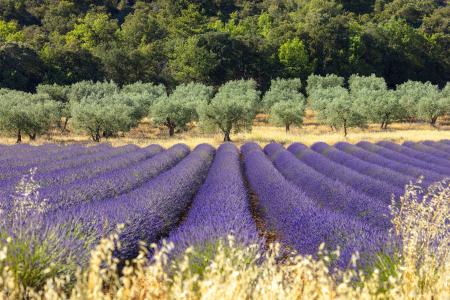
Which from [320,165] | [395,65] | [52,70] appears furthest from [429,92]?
[52,70]

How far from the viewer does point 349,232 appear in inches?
207

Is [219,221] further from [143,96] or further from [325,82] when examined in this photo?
[325,82]

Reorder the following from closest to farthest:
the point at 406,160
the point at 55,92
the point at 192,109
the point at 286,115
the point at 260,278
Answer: the point at 260,278 < the point at 406,160 < the point at 192,109 < the point at 286,115 < the point at 55,92

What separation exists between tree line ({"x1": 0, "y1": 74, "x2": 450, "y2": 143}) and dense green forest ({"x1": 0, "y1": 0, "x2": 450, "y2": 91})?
6827 millimetres

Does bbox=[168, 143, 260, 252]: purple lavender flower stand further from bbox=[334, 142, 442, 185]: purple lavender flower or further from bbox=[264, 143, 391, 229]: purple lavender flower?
bbox=[334, 142, 442, 185]: purple lavender flower

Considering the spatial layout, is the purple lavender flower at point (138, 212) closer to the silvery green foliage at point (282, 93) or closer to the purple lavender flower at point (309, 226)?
the purple lavender flower at point (309, 226)

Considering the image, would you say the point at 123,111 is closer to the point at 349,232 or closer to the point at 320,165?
the point at 320,165

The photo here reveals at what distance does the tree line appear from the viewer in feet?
97.5

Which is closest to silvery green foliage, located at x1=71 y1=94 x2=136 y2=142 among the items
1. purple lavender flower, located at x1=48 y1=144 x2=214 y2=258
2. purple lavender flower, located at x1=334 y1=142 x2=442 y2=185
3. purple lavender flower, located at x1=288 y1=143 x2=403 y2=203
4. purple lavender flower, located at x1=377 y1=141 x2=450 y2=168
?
purple lavender flower, located at x1=334 y1=142 x2=442 y2=185

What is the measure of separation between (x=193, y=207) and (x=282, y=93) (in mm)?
40035

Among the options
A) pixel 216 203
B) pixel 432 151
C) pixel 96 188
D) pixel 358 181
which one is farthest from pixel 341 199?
pixel 432 151

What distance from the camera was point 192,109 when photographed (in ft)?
110

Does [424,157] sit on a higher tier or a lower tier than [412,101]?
lower

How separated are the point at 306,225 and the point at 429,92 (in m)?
45.0
